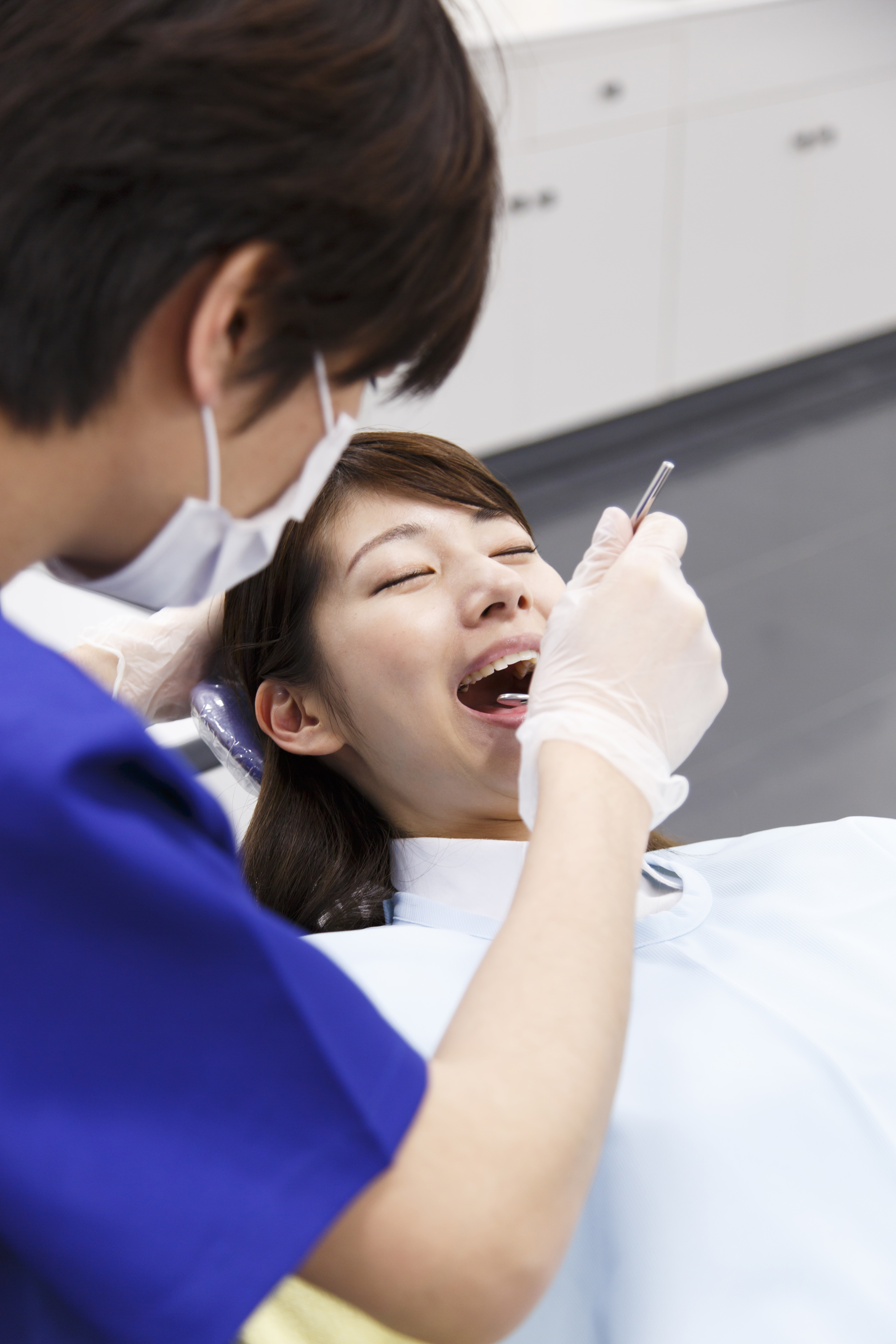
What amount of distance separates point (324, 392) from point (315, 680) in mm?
601

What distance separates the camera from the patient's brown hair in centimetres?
132

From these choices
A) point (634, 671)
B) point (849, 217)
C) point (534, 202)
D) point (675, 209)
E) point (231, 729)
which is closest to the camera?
point (634, 671)

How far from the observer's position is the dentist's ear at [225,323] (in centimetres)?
66

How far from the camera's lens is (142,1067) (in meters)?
0.58

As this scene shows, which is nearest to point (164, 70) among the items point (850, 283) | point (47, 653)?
point (47, 653)

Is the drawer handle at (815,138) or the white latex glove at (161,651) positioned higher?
the white latex glove at (161,651)

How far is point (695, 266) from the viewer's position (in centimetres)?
379

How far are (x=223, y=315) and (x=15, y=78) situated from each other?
0.46 feet

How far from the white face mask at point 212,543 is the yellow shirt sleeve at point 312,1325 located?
53 centimetres

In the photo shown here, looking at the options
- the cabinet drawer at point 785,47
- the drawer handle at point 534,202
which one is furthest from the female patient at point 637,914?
the cabinet drawer at point 785,47

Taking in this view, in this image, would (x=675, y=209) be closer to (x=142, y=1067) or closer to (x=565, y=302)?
(x=565, y=302)

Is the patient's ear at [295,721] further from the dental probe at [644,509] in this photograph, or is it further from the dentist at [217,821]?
the dentist at [217,821]

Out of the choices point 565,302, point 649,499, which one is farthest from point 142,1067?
point 565,302

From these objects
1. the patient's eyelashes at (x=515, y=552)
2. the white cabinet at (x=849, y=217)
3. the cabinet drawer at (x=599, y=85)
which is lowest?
the white cabinet at (x=849, y=217)
